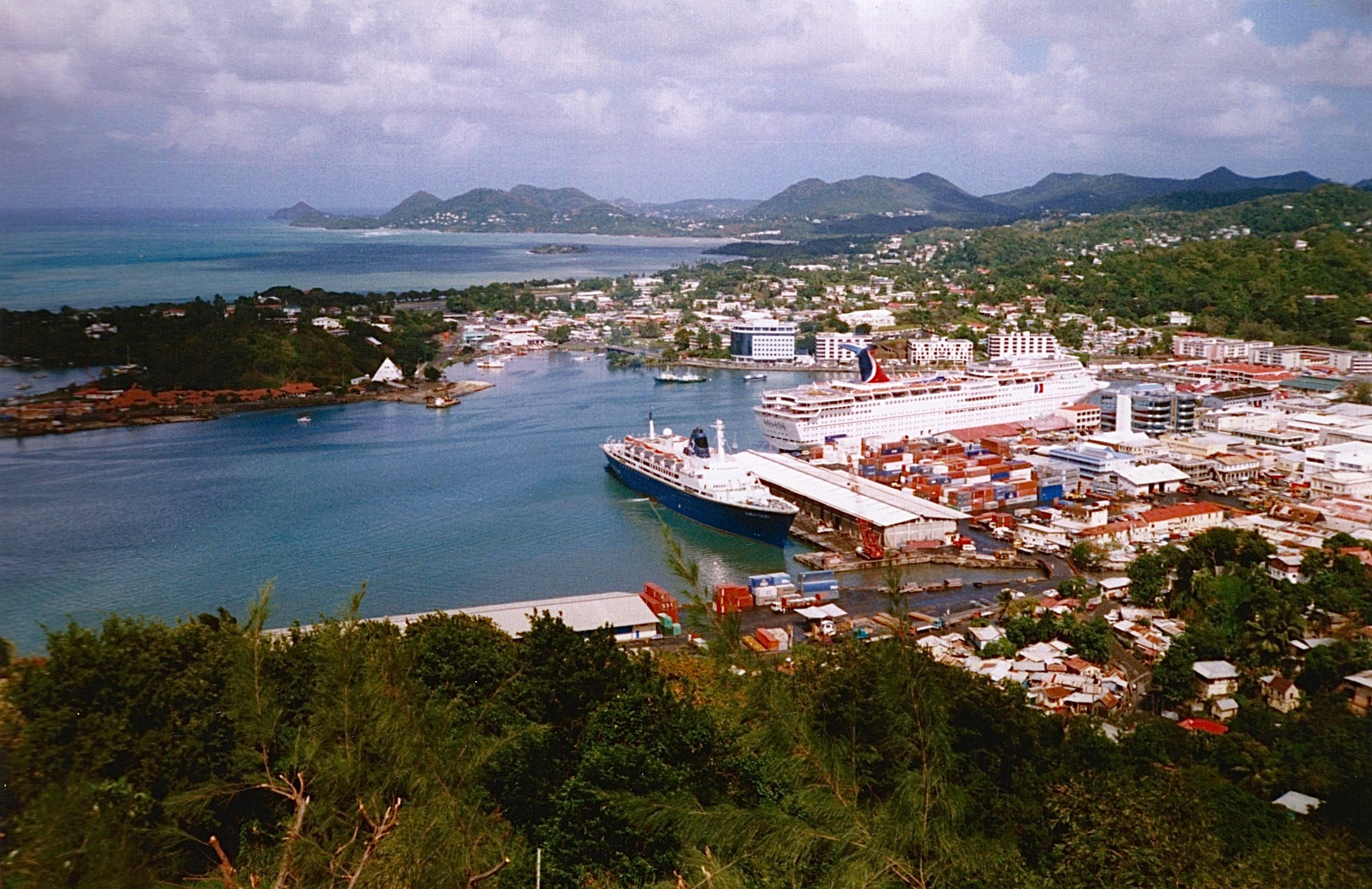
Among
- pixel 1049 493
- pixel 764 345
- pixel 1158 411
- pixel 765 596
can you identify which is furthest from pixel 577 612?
pixel 764 345

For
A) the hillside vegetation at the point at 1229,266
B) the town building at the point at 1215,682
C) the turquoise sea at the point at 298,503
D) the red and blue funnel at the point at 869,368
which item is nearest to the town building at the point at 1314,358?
the hillside vegetation at the point at 1229,266

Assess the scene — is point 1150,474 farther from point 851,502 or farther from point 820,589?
point 820,589

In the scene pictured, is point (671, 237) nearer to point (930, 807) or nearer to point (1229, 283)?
point (1229, 283)

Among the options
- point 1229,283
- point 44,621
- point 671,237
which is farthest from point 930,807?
point 671,237

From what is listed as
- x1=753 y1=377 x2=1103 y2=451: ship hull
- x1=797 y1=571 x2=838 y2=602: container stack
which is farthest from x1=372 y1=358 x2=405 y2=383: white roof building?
x1=797 y1=571 x2=838 y2=602: container stack

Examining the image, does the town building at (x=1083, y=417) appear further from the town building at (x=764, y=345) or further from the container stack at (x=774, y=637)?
the container stack at (x=774, y=637)

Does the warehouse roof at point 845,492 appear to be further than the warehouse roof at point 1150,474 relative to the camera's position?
No

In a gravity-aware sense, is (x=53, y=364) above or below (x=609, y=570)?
above

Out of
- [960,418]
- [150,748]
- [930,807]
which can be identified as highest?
[930,807]

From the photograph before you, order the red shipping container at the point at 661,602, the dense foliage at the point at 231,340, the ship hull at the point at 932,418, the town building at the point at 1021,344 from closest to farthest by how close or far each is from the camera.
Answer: the dense foliage at the point at 231,340 → the red shipping container at the point at 661,602 → the ship hull at the point at 932,418 → the town building at the point at 1021,344
